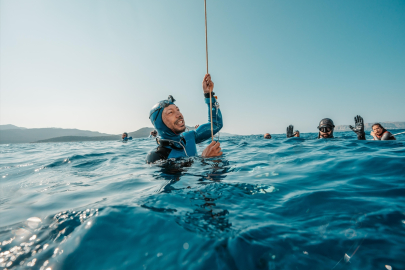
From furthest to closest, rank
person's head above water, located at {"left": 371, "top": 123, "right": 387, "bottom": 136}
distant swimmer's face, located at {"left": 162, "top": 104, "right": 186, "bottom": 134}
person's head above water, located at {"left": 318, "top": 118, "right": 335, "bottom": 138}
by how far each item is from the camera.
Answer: person's head above water, located at {"left": 318, "top": 118, "right": 335, "bottom": 138}
person's head above water, located at {"left": 371, "top": 123, "right": 387, "bottom": 136}
distant swimmer's face, located at {"left": 162, "top": 104, "right": 186, "bottom": 134}

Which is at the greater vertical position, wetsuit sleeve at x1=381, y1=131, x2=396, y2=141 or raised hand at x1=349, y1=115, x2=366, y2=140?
raised hand at x1=349, y1=115, x2=366, y2=140

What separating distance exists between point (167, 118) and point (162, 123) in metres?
0.19

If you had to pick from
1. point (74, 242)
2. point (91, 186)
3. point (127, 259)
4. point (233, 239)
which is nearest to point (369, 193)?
point (233, 239)

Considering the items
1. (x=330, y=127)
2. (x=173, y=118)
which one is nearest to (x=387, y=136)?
(x=330, y=127)

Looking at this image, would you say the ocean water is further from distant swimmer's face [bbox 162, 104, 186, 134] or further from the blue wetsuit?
distant swimmer's face [bbox 162, 104, 186, 134]

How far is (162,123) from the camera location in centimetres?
428

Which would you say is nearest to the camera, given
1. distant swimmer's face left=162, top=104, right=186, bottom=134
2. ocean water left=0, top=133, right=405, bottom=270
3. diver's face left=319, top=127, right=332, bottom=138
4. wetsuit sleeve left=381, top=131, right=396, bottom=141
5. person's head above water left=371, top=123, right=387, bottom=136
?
ocean water left=0, top=133, right=405, bottom=270

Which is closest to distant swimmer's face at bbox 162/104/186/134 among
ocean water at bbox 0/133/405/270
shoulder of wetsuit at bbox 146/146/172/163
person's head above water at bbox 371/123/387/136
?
shoulder of wetsuit at bbox 146/146/172/163

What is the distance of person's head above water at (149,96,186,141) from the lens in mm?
4219

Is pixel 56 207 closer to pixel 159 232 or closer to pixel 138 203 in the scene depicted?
pixel 138 203

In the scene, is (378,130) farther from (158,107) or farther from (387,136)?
(158,107)

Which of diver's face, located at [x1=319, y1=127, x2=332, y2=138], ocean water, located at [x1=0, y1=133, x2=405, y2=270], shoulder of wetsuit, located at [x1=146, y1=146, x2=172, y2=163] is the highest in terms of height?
diver's face, located at [x1=319, y1=127, x2=332, y2=138]

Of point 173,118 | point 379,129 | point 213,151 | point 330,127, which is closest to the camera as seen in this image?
point 213,151

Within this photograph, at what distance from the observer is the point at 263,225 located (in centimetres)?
153
